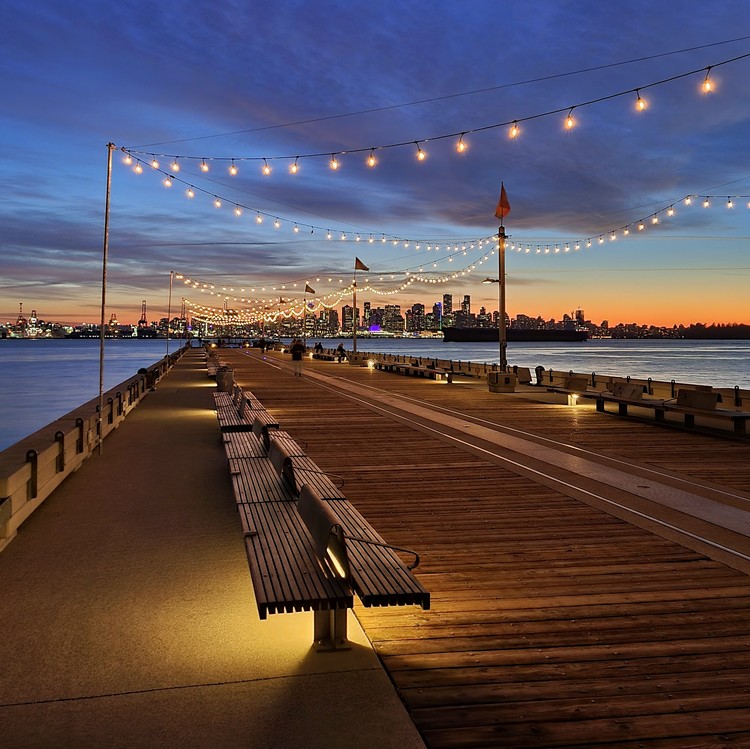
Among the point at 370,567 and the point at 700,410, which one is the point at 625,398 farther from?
the point at 370,567

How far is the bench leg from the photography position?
440 centimetres

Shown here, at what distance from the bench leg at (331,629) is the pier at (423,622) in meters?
0.09

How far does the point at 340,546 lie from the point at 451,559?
213 cm

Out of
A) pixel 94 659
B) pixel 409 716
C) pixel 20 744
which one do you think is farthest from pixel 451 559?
pixel 20 744

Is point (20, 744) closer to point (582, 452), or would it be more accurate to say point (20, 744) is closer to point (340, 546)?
point (340, 546)

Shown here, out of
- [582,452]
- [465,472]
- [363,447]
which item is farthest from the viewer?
[363,447]

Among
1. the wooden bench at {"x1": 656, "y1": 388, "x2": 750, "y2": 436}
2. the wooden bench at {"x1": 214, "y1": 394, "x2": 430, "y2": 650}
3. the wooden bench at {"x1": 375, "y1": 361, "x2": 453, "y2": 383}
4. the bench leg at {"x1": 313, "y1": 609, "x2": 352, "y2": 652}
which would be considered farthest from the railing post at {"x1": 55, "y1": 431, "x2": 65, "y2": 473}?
the wooden bench at {"x1": 375, "y1": 361, "x2": 453, "y2": 383}

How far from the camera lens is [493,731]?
3.47 m

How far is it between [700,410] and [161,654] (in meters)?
12.8

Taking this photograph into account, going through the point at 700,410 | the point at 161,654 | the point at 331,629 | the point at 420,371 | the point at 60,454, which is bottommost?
the point at 161,654

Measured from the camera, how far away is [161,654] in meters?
4.30

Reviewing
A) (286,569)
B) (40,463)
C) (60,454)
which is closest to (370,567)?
(286,569)

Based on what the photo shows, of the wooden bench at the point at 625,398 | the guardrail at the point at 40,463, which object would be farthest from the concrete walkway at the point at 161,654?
the wooden bench at the point at 625,398

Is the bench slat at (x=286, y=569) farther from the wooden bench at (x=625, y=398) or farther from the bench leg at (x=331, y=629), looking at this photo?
the wooden bench at (x=625, y=398)
